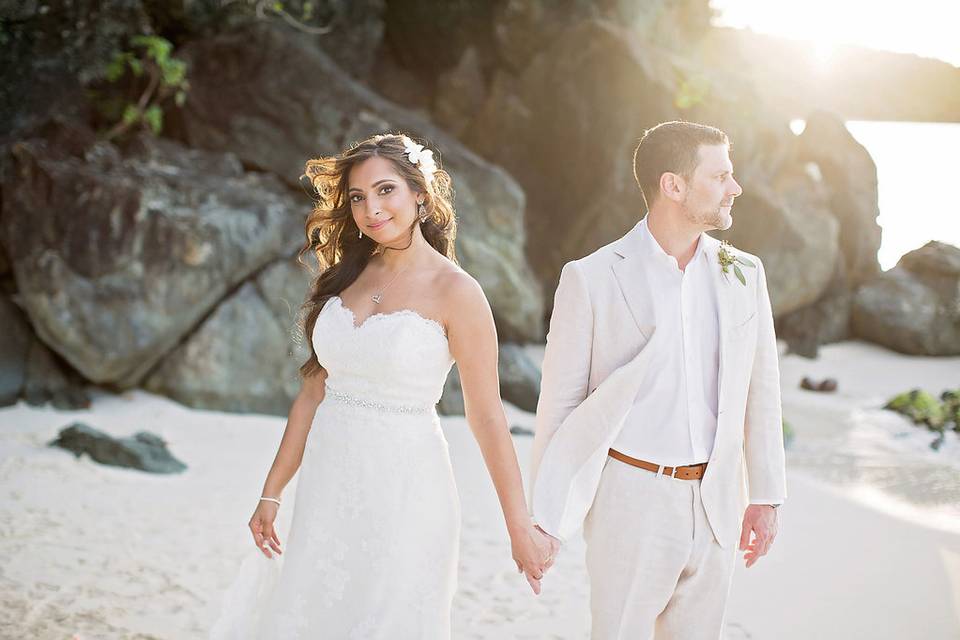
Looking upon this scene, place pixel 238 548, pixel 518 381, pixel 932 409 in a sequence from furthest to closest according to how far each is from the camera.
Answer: pixel 932 409 → pixel 518 381 → pixel 238 548

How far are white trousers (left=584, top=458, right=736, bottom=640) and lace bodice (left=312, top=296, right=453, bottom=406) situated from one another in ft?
1.78

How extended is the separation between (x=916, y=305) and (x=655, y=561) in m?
13.4

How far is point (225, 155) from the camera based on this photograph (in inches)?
385

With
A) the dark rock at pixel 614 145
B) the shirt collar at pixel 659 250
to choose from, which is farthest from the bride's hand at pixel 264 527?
the dark rock at pixel 614 145

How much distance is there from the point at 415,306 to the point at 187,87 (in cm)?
808

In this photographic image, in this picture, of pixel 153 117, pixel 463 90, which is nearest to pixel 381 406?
pixel 153 117

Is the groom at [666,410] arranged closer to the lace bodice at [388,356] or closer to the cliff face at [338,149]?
the lace bodice at [388,356]

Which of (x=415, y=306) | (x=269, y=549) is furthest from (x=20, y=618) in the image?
(x=415, y=306)

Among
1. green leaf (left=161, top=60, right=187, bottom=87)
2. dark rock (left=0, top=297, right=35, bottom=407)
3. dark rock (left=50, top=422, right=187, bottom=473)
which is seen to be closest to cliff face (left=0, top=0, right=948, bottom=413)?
dark rock (left=0, top=297, right=35, bottom=407)

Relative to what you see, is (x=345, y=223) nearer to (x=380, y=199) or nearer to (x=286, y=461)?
(x=380, y=199)

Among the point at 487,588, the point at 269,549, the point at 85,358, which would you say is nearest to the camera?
the point at 269,549

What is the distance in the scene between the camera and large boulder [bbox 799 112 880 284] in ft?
49.5

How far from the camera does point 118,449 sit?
661cm

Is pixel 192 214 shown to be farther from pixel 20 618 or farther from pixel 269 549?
pixel 269 549
